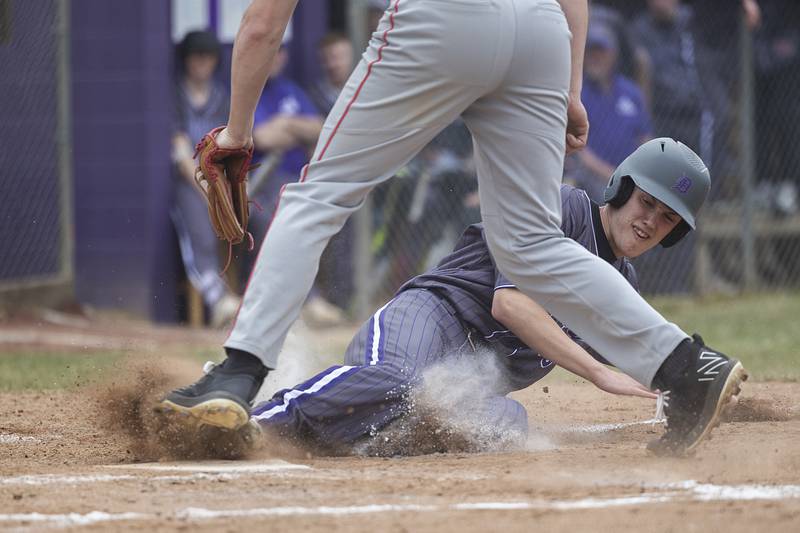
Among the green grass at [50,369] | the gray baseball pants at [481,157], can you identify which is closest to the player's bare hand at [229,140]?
the gray baseball pants at [481,157]

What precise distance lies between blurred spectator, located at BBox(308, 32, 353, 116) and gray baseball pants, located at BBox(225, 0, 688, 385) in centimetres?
648

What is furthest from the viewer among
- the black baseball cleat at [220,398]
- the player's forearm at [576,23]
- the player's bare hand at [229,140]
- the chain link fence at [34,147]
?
the chain link fence at [34,147]

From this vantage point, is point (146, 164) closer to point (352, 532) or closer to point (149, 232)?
point (149, 232)

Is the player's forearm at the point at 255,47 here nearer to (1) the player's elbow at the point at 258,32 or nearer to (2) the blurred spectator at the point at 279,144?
(1) the player's elbow at the point at 258,32

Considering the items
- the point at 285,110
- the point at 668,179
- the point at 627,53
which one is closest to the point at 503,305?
the point at 668,179

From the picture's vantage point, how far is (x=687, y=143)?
35.6 feet

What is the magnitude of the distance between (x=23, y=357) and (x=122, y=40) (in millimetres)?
3203

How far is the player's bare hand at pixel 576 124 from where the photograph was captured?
4199 mm

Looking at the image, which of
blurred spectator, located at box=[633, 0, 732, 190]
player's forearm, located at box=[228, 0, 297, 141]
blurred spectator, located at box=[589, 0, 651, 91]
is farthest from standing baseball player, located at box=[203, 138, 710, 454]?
blurred spectator, located at box=[633, 0, 732, 190]

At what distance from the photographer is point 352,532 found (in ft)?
9.95

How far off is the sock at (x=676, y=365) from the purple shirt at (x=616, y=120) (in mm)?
6632

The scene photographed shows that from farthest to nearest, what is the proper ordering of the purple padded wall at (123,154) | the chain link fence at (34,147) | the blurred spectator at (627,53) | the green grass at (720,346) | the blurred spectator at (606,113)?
the blurred spectator at (627,53)
the blurred spectator at (606,113)
the purple padded wall at (123,154)
the chain link fence at (34,147)
the green grass at (720,346)

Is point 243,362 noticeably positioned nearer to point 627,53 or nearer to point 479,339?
point 479,339

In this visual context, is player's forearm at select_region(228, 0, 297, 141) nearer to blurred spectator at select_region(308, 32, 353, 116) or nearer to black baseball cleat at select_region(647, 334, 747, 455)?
black baseball cleat at select_region(647, 334, 747, 455)
